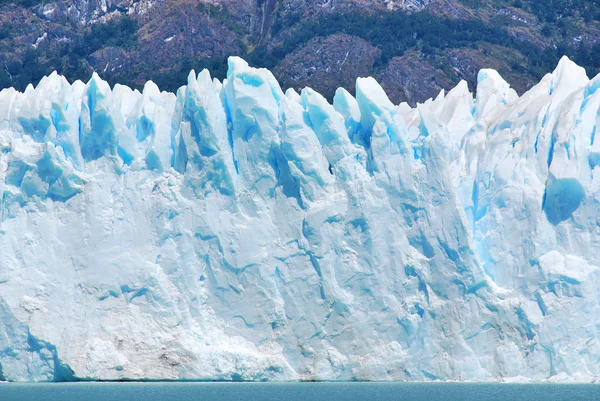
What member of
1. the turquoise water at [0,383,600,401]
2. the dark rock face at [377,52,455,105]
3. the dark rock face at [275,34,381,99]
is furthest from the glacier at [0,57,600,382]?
the dark rock face at [275,34,381,99]

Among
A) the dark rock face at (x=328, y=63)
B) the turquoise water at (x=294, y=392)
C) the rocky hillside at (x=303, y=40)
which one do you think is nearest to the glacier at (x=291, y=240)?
the turquoise water at (x=294, y=392)

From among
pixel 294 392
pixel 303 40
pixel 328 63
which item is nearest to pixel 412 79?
pixel 328 63

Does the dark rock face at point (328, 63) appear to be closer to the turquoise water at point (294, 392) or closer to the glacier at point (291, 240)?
the glacier at point (291, 240)

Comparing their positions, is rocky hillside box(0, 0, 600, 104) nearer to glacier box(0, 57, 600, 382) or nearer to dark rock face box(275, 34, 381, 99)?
dark rock face box(275, 34, 381, 99)

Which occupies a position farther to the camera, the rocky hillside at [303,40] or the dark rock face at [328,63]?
the rocky hillside at [303,40]

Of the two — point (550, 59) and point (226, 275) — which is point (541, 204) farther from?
point (550, 59)

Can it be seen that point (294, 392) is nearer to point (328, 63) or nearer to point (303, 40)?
point (328, 63)
